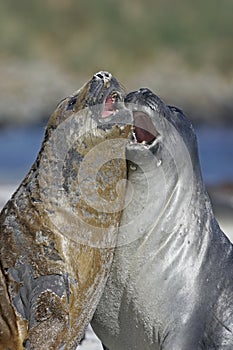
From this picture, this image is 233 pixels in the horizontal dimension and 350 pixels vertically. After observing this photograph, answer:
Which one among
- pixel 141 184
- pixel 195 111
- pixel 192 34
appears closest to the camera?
pixel 141 184

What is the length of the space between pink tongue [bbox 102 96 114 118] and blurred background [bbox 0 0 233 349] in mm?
38440

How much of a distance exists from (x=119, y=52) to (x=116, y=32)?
234 cm

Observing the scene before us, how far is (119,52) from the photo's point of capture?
5562 centimetres

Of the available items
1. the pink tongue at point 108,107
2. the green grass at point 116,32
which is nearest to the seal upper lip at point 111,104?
the pink tongue at point 108,107

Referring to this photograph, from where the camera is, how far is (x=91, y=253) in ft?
18.7

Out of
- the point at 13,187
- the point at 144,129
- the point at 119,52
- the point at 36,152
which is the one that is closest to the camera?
the point at 144,129

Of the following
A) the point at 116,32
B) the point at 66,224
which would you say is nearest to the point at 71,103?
the point at 66,224

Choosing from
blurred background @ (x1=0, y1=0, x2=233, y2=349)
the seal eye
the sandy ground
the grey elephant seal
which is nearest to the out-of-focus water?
the sandy ground

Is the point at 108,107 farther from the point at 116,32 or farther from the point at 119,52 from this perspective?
the point at 116,32

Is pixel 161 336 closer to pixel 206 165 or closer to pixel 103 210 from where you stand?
pixel 103 210

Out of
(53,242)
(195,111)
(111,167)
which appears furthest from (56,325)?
(195,111)

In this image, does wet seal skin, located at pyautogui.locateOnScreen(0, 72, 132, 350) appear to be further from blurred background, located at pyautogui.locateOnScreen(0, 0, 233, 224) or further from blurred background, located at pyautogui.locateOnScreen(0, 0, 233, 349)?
blurred background, located at pyautogui.locateOnScreen(0, 0, 233, 224)

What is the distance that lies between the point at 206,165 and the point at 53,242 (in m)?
21.1

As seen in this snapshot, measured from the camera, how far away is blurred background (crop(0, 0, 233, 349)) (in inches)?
1969
